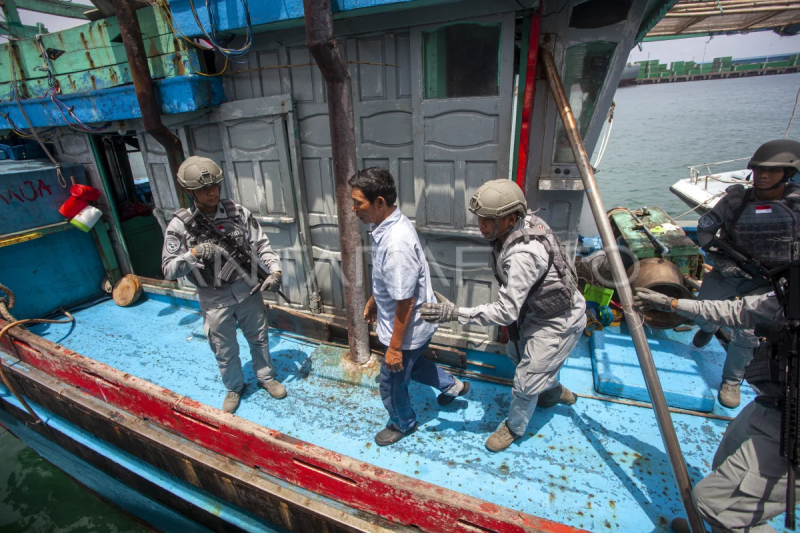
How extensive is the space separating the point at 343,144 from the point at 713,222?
3050 millimetres

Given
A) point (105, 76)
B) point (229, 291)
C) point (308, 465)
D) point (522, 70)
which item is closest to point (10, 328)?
point (229, 291)

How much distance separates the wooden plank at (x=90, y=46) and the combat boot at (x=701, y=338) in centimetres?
565

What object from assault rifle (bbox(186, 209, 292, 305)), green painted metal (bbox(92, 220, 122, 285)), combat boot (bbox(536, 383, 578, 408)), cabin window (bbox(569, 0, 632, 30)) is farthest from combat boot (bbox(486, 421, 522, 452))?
green painted metal (bbox(92, 220, 122, 285))

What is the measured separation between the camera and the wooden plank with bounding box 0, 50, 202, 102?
395 cm

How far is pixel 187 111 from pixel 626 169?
19774 millimetres

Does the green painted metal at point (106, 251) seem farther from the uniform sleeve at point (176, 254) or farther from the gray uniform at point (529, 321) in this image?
the gray uniform at point (529, 321)

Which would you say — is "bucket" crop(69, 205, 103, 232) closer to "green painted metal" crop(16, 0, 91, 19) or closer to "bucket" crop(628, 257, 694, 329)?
"green painted metal" crop(16, 0, 91, 19)

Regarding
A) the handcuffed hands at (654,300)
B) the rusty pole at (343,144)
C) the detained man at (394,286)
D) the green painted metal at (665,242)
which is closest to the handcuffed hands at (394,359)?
the detained man at (394,286)

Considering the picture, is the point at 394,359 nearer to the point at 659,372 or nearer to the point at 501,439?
the point at 501,439

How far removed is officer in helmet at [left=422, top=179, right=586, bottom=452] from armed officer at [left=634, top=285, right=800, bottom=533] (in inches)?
35.1

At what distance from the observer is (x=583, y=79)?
3.07 metres

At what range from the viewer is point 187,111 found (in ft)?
12.9

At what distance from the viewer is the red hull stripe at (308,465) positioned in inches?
69.1

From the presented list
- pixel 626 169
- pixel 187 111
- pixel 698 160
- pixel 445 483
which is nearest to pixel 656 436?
pixel 445 483
